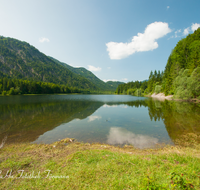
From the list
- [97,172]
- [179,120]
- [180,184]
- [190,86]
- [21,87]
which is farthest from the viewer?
[21,87]

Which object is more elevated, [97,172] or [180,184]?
[180,184]

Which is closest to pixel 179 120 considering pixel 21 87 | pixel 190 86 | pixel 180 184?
pixel 180 184

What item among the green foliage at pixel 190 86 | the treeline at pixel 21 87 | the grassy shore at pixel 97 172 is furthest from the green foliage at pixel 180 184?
the treeline at pixel 21 87

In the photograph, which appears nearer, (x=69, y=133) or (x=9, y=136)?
(x=9, y=136)

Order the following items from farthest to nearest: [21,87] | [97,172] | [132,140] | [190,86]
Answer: [21,87], [190,86], [132,140], [97,172]

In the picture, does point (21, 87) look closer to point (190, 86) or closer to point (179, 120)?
point (179, 120)

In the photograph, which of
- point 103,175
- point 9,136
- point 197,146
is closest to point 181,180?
point 103,175

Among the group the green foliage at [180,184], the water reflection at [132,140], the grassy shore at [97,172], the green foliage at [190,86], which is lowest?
the water reflection at [132,140]

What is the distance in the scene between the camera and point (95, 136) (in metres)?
13.0

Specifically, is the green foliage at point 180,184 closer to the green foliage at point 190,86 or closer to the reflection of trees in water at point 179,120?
the reflection of trees in water at point 179,120

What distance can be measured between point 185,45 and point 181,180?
86248 mm

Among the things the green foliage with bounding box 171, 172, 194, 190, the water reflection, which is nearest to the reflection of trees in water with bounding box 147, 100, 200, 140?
the water reflection

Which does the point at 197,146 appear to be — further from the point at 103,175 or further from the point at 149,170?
the point at 103,175

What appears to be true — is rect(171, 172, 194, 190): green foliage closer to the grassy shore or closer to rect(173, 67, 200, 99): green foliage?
the grassy shore
